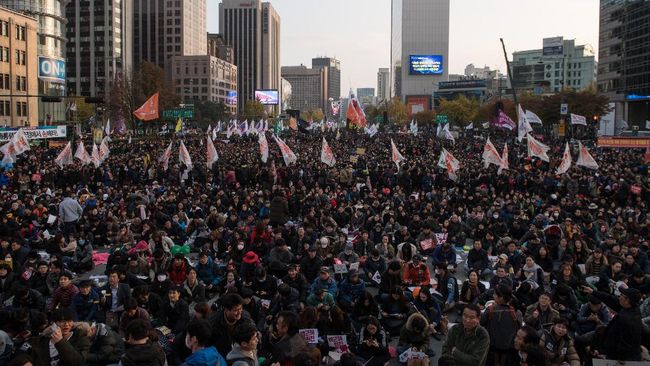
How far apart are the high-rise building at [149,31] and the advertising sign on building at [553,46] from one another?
312 feet

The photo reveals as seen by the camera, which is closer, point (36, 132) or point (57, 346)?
point (57, 346)

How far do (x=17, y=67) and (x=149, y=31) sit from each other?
362 feet

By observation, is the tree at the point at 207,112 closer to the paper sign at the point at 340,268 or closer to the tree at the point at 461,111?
the tree at the point at 461,111

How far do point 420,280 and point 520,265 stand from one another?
2427 mm

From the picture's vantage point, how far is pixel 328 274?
36.0 ft

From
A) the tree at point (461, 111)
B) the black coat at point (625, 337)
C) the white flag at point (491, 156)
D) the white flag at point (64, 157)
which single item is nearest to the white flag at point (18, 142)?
the white flag at point (64, 157)

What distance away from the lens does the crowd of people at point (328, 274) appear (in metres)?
7.09

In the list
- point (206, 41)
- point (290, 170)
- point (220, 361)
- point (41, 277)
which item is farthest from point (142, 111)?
Result: point (206, 41)

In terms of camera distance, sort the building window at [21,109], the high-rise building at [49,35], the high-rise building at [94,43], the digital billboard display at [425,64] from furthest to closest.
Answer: the digital billboard display at [425,64] → the high-rise building at [94,43] → the high-rise building at [49,35] → the building window at [21,109]

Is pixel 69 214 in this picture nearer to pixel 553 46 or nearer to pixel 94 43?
pixel 94 43

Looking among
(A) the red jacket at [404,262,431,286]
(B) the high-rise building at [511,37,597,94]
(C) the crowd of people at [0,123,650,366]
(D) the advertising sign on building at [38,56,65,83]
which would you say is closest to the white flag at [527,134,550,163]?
(C) the crowd of people at [0,123,650,366]

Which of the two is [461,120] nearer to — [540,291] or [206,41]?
[540,291]

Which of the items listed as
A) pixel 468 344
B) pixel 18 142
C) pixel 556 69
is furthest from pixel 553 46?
pixel 468 344

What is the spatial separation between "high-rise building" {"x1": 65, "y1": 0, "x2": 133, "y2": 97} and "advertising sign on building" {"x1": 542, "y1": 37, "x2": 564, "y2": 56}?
323 feet
